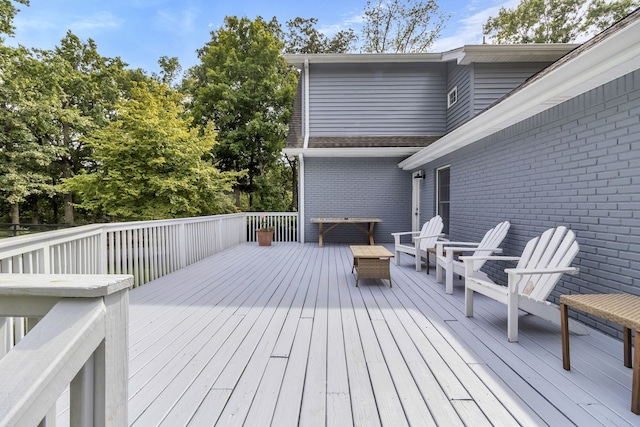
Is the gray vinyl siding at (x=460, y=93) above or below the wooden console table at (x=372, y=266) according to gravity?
above

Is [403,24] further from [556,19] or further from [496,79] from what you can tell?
[496,79]

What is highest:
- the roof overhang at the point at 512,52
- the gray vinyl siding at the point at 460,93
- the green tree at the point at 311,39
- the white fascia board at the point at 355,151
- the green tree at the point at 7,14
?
the green tree at the point at 311,39

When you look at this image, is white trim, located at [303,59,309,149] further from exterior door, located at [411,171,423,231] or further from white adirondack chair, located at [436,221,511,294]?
white adirondack chair, located at [436,221,511,294]

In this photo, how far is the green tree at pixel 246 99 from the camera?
14.0 m

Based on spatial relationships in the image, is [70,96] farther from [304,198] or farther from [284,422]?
[284,422]

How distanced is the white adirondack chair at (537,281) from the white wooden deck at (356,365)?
213 mm

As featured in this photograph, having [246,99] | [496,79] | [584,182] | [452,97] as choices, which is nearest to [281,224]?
[452,97]

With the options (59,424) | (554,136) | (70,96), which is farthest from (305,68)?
(70,96)

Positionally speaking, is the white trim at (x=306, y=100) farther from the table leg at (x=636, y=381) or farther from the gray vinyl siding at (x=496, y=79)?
the table leg at (x=636, y=381)

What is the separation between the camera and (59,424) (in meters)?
1.59

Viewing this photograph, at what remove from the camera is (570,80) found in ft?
8.87

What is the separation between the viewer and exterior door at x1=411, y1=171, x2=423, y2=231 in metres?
8.27

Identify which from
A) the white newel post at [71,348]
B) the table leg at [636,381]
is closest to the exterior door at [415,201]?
the table leg at [636,381]

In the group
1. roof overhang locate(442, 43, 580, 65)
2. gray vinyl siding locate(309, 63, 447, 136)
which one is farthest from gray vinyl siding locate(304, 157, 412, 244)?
roof overhang locate(442, 43, 580, 65)
